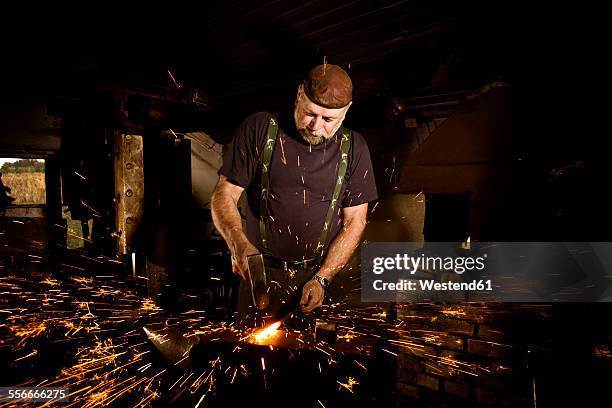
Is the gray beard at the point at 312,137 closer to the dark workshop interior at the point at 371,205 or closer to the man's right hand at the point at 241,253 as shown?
the man's right hand at the point at 241,253

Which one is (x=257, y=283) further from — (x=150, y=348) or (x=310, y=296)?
(x=150, y=348)

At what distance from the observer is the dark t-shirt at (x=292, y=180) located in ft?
9.16

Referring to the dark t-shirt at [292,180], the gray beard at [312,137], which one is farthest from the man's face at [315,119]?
the dark t-shirt at [292,180]

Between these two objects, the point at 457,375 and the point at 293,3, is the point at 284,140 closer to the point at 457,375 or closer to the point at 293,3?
the point at 293,3

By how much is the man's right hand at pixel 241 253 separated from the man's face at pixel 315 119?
3.20ft

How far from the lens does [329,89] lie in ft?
7.87

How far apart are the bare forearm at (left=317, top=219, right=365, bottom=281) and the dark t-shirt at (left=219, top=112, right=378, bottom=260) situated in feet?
0.46

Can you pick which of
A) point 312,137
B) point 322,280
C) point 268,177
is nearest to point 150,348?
point 322,280

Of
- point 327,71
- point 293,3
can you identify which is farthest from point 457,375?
point 293,3

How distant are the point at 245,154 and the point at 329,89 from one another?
2.80 ft

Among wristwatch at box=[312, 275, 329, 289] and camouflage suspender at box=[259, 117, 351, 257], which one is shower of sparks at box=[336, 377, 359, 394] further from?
camouflage suspender at box=[259, 117, 351, 257]

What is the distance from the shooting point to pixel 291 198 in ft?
9.42

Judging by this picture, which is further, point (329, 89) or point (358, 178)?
point (358, 178)

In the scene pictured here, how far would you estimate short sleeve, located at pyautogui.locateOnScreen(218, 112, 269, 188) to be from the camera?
2.74m
